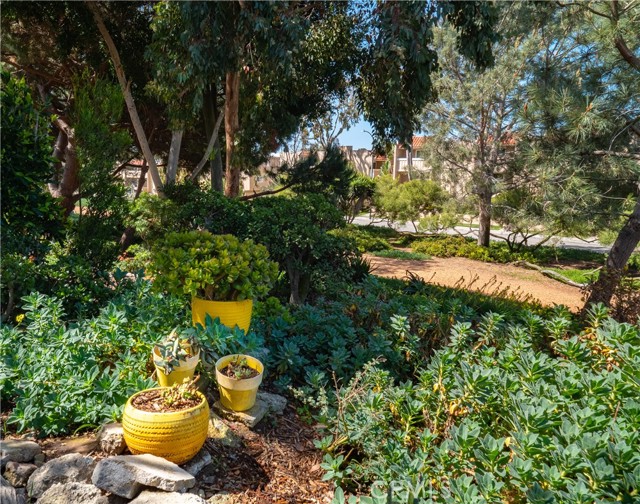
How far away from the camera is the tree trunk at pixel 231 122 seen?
6.86m

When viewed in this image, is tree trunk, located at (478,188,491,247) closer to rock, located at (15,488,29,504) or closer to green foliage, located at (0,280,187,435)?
green foliage, located at (0,280,187,435)

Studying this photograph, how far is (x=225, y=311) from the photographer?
9.73 feet

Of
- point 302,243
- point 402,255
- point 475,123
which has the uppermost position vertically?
point 475,123

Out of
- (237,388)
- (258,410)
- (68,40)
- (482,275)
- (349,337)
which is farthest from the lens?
(482,275)

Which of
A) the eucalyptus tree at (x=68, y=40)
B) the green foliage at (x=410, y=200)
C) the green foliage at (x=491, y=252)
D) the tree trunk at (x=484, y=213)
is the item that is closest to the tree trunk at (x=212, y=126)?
the eucalyptus tree at (x=68, y=40)

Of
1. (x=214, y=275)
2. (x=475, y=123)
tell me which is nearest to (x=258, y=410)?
(x=214, y=275)

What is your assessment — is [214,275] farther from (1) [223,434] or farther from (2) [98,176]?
(2) [98,176]

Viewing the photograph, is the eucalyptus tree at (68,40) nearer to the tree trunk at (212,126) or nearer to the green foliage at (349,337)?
A: the tree trunk at (212,126)

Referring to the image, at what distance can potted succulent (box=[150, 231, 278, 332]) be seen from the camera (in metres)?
2.93

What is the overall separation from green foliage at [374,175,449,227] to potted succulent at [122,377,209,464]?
43.9 ft

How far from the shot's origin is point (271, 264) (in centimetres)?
324

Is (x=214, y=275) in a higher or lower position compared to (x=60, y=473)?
higher

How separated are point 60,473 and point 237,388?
812 millimetres

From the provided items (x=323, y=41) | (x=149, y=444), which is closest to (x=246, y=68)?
(x=323, y=41)
